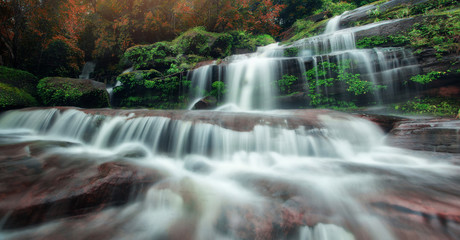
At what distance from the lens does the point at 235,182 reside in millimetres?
2613

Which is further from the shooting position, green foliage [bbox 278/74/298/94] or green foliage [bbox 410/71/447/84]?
green foliage [bbox 278/74/298/94]

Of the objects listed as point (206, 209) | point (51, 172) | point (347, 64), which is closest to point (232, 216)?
point (206, 209)

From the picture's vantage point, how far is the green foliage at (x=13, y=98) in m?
6.19

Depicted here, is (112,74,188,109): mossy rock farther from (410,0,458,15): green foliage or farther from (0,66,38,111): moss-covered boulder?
(410,0,458,15): green foliage

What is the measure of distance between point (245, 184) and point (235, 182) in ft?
0.59

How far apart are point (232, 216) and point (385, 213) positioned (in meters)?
1.44

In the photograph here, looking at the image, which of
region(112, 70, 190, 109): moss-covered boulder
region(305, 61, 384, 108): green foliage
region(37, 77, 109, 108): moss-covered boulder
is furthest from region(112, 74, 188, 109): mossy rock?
region(305, 61, 384, 108): green foliage

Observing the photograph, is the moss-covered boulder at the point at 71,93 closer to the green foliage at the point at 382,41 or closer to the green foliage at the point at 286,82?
the green foliage at the point at 286,82

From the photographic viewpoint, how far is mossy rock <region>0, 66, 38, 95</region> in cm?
702

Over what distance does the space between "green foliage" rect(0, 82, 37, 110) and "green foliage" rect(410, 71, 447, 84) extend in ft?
46.4

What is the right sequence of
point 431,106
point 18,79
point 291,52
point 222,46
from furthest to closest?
point 222,46 < point 291,52 < point 18,79 < point 431,106

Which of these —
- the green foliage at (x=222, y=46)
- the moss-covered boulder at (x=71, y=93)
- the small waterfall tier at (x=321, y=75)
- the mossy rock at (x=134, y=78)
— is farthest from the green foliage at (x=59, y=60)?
the green foliage at (x=222, y=46)

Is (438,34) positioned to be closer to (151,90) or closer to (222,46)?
(222,46)

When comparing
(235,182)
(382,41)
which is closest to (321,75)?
(382,41)
